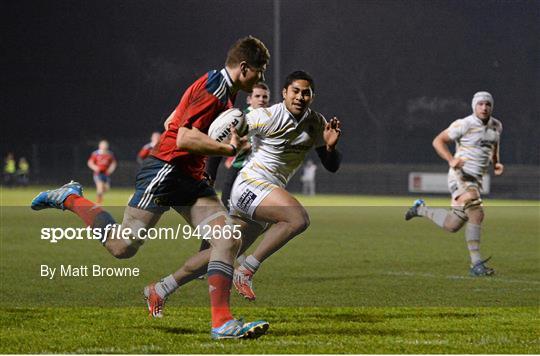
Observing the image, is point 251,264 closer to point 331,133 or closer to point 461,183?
point 331,133

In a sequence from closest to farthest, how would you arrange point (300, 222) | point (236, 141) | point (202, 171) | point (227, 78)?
1. point (236, 141)
2. point (227, 78)
3. point (202, 171)
4. point (300, 222)

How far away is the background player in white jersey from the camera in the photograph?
11.4m

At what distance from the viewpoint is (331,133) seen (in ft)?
23.9

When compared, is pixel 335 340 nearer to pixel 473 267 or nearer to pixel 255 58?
pixel 255 58

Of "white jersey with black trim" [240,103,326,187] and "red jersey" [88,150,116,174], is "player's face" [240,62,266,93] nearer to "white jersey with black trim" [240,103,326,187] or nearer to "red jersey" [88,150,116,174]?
"white jersey with black trim" [240,103,326,187]

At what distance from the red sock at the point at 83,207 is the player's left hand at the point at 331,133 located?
1.86 metres

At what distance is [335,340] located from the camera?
6449 millimetres

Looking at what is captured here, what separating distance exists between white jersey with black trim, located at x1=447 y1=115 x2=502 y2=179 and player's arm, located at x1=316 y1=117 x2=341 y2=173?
430 cm

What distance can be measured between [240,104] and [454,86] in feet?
37.1

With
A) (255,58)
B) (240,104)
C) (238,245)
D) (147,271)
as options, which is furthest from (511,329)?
(240,104)

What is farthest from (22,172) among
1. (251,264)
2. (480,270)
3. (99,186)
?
(251,264)

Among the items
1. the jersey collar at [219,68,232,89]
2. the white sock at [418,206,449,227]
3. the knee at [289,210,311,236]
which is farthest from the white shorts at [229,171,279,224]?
the white sock at [418,206,449,227]

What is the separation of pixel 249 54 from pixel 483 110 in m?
5.71

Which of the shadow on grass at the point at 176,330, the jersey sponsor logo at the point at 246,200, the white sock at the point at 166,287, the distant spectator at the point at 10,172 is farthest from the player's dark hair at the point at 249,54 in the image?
the distant spectator at the point at 10,172
